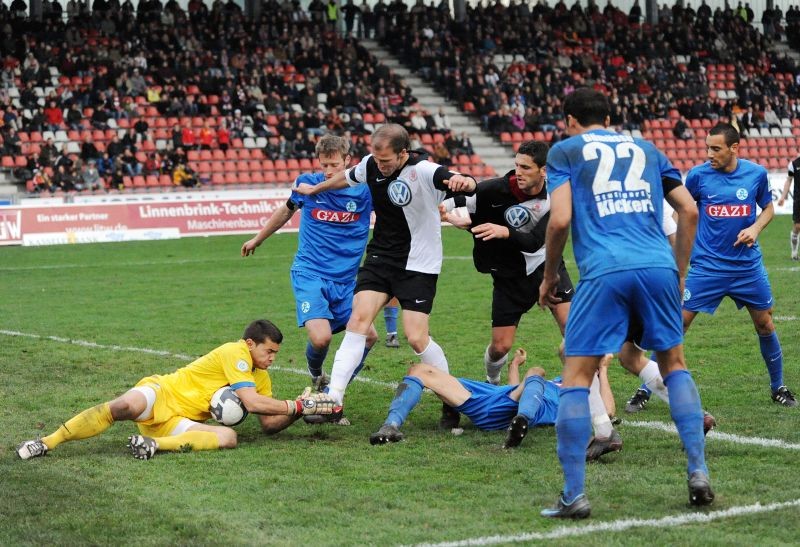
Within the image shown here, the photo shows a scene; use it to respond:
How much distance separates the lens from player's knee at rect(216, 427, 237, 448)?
7281 millimetres

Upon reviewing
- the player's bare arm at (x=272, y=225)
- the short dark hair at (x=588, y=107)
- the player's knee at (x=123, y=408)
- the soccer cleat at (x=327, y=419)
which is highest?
the short dark hair at (x=588, y=107)

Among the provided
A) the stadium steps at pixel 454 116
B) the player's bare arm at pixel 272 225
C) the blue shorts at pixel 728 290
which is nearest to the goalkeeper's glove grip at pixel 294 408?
the player's bare arm at pixel 272 225

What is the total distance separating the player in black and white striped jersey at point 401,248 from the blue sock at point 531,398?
58cm

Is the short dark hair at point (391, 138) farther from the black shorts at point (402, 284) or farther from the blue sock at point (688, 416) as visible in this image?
the blue sock at point (688, 416)

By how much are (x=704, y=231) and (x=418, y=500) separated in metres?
4.07

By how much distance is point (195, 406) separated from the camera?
7.43 metres

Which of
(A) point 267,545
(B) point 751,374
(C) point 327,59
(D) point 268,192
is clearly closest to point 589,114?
(A) point 267,545

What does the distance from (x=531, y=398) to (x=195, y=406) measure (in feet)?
7.21

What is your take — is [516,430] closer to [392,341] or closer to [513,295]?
[513,295]

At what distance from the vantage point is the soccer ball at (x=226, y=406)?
7418mm

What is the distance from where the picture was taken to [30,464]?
6887 millimetres

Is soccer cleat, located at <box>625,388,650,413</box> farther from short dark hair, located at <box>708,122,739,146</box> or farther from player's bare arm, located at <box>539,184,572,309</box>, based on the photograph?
player's bare arm, located at <box>539,184,572,309</box>

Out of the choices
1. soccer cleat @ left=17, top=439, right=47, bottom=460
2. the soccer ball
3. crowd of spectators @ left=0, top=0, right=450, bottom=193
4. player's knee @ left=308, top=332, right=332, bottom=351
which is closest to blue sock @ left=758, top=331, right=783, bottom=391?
player's knee @ left=308, top=332, right=332, bottom=351

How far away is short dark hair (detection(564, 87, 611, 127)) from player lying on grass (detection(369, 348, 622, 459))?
231 cm
